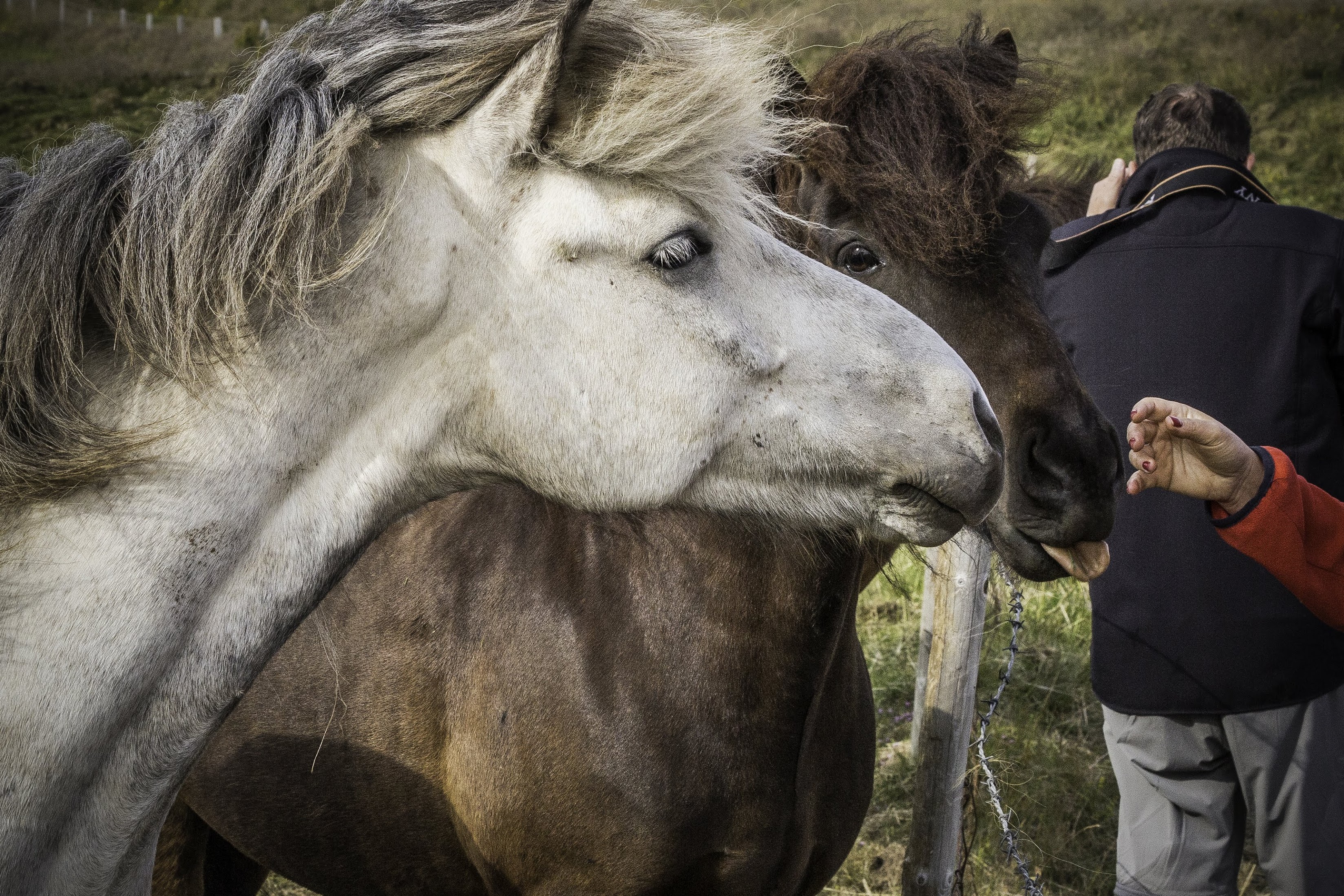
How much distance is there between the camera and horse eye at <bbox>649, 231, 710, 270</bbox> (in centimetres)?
146

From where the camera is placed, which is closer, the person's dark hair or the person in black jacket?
the person in black jacket

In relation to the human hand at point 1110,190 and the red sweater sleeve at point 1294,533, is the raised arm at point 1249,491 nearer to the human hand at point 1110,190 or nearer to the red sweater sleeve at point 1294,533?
the red sweater sleeve at point 1294,533

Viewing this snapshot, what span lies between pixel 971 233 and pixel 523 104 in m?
1.31

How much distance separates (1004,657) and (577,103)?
4.65 m

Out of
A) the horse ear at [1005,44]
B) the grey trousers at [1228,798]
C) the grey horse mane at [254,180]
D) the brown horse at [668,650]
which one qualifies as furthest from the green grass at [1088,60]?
the grey horse mane at [254,180]

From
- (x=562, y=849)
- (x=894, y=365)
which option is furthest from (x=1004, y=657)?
(x=894, y=365)

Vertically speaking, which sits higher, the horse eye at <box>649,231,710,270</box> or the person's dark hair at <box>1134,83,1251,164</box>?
A: the horse eye at <box>649,231,710,270</box>

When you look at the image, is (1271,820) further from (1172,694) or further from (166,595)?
(166,595)

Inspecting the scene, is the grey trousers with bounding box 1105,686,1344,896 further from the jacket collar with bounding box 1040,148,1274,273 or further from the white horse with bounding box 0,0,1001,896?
the white horse with bounding box 0,0,1001,896

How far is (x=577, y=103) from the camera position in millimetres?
1454

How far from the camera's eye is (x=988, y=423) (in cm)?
156

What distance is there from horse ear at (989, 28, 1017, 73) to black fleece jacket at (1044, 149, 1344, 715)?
2.54 feet

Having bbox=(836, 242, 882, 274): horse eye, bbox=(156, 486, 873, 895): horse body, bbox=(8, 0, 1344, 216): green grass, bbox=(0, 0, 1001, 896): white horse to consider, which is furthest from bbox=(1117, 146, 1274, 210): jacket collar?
bbox=(8, 0, 1344, 216): green grass

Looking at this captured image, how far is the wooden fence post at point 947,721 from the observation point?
3.23 meters
